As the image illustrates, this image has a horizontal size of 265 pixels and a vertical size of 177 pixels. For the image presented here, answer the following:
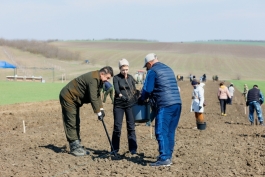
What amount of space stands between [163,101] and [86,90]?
2.00 metres

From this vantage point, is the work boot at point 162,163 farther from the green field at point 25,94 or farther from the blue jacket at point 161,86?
the green field at point 25,94

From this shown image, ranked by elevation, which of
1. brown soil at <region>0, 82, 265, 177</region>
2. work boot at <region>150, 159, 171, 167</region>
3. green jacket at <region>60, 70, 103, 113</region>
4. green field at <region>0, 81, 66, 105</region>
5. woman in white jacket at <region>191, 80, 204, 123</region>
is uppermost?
green jacket at <region>60, 70, 103, 113</region>

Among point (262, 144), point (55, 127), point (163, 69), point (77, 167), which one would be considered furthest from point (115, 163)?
point (55, 127)

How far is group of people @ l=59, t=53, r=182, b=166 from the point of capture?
28.2ft

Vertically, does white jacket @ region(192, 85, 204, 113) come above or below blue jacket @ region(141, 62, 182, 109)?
below

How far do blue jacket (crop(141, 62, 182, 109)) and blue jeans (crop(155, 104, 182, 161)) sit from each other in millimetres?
104

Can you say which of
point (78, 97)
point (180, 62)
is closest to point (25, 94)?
point (78, 97)

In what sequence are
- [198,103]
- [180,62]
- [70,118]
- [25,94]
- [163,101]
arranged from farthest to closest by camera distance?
[180,62], [25,94], [198,103], [70,118], [163,101]

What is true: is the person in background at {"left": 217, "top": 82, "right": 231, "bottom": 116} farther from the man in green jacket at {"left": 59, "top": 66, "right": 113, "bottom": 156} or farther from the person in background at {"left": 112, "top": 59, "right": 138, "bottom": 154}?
Result: the man in green jacket at {"left": 59, "top": 66, "right": 113, "bottom": 156}

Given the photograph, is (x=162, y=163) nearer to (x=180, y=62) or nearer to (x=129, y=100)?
(x=129, y=100)

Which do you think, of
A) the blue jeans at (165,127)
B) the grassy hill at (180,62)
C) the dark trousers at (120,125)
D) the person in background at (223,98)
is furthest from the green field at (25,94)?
the blue jeans at (165,127)

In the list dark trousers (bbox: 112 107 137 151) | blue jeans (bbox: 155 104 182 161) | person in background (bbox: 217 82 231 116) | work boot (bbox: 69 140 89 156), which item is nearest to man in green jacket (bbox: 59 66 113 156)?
work boot (bbox: 69 140 89 156)

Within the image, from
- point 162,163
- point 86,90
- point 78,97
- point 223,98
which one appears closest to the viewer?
point 162,163

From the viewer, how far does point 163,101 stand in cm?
860
